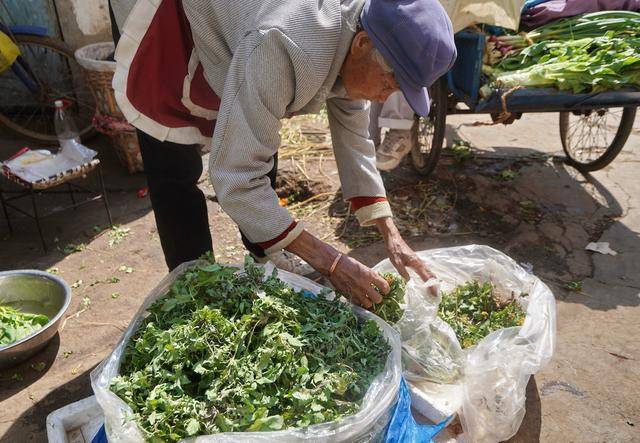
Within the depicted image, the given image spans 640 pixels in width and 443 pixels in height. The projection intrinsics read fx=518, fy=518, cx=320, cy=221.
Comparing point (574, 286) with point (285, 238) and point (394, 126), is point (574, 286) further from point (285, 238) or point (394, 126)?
point (285, 238)

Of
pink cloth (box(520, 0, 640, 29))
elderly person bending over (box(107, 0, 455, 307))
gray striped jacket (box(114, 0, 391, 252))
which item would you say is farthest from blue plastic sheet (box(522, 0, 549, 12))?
gray striped jacket (box(114, 0, 391, 252))

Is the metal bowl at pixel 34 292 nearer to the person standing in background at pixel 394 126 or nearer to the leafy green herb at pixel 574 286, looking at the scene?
the person standing in background at pixel 394 126

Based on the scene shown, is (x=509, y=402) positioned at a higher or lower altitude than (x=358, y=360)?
lower

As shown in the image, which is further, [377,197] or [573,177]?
[573,177]

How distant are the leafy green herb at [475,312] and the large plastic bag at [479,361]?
3.8 inches

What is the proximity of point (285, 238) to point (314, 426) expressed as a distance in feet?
1.95

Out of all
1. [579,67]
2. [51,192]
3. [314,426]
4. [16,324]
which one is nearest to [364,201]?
[314,426]

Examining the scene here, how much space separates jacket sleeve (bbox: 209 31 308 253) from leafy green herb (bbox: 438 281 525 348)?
34.2 inches

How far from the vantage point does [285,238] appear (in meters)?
1.69

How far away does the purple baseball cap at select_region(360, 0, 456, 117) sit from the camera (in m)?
1.44

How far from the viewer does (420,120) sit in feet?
13.5

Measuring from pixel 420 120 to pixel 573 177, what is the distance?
1346 millimetres

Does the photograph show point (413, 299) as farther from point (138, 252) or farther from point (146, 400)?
point (138, 252)

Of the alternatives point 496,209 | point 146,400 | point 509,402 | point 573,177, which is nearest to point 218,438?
point 146,400
